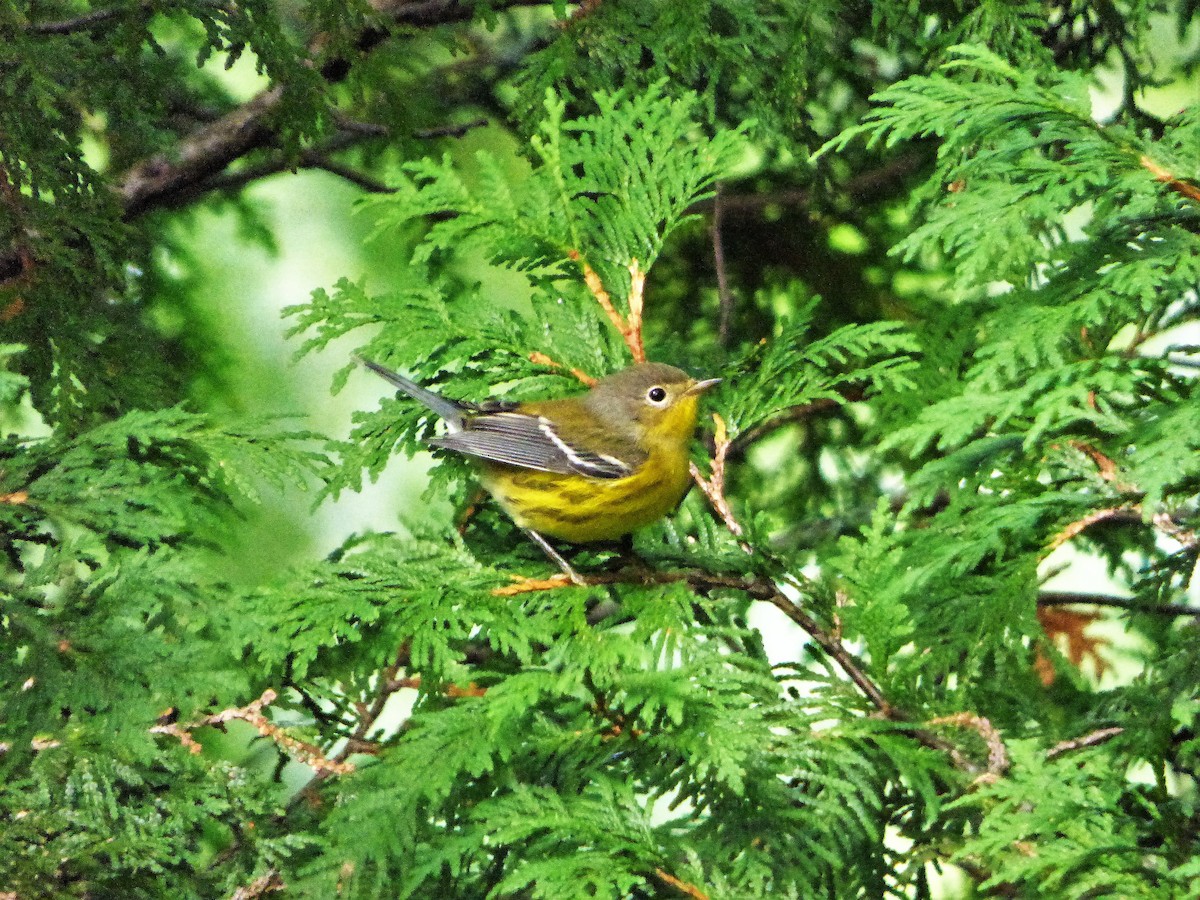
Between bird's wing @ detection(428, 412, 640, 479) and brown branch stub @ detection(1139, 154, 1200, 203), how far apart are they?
99 centimetres

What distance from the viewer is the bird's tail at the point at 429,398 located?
6.98ft

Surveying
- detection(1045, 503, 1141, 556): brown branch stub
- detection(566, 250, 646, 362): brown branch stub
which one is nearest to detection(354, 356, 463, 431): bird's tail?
detection(566, 250, 646, 362): brown branch stub

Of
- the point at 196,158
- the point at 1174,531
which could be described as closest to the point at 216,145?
the point at 196,158

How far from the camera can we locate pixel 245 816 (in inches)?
74.1

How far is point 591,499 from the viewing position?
227cm

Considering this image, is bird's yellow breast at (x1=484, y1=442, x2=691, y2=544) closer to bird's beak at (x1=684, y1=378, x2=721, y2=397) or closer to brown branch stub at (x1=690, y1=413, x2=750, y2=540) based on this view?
bird's beak at (x1=684, y1=378, x2=721, y2=397)

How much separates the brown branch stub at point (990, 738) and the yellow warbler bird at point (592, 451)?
64cm

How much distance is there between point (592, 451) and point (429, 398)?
353mm

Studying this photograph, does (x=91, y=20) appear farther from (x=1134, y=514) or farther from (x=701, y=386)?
(x=1134, y=514)

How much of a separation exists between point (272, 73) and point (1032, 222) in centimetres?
140

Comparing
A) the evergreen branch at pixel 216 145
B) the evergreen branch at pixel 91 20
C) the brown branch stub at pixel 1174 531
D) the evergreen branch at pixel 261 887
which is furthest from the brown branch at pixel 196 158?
the brown branch stub at pixel 1174 531

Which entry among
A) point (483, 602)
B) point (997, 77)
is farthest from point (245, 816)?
point (997, 77)

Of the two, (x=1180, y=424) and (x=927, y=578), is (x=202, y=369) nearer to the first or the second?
(x=927, y=578)

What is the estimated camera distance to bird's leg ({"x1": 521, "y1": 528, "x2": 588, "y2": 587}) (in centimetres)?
192
